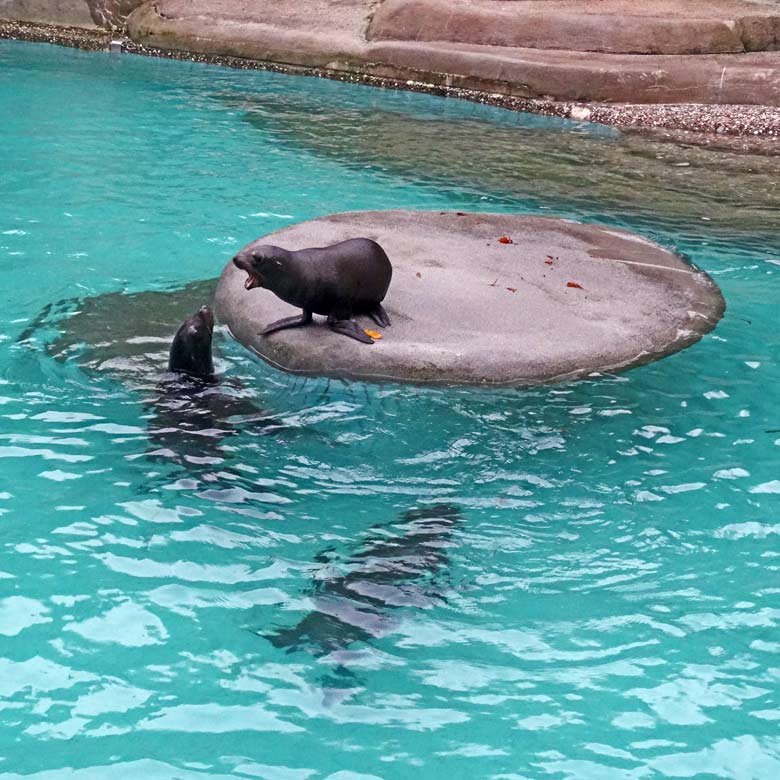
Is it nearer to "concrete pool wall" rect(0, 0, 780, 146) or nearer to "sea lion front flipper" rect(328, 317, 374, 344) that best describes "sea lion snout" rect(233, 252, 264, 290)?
"sea lion front flipper" rect(328, 317, 374, 344)

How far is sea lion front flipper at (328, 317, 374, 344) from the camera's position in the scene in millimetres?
5535

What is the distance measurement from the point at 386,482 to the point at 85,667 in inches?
63.6

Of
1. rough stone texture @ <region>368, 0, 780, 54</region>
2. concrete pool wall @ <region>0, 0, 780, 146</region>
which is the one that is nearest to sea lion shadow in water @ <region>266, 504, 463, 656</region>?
concrete pool wall @ <region>0, 0, 780, 146</region>

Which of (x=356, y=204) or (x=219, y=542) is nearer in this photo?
(x=219, y=542)

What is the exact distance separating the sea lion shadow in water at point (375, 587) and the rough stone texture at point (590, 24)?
1130 cm

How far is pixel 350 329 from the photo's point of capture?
562 centimetres

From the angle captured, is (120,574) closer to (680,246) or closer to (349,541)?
(349,541)

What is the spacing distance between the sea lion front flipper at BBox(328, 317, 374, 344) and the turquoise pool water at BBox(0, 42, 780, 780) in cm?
30

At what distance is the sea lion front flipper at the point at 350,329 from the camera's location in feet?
18.2

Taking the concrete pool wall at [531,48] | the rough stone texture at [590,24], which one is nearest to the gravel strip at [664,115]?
the concrete pool wall at [531,48]

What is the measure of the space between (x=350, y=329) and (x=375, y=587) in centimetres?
221

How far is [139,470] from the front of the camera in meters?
4.62

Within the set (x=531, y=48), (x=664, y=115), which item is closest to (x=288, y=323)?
(x=664, y=115)

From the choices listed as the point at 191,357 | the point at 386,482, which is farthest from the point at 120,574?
the point at 191,357
